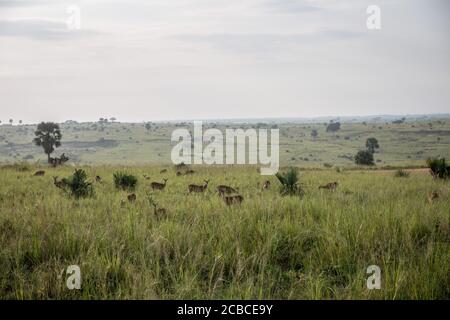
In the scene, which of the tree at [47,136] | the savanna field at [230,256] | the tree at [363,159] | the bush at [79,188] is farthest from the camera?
the tree at [47,136]

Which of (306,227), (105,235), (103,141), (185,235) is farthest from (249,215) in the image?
(103,141)

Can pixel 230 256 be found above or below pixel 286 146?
above

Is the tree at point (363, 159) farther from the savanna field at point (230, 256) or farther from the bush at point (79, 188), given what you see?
the savanna field at point (230, 256)

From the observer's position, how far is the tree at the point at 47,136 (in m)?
52.4

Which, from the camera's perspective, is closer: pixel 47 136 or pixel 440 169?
pixel 440 169

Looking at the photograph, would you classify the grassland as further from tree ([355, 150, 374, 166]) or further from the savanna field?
the savanna field

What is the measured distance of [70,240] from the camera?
4930 millimetres

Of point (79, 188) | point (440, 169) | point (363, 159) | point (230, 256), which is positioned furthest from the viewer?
point (363, 159)

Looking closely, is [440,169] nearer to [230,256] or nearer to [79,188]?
[79,188]

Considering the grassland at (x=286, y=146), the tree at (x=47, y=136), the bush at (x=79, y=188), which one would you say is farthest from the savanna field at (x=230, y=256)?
the grassland at (x=286, y=146)

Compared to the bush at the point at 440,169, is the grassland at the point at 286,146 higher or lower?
lower

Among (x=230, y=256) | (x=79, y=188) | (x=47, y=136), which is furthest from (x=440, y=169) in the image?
(x=47, y=136)

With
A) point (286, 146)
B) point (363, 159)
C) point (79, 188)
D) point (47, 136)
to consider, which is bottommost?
point (286, 146)

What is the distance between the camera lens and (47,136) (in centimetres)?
5256
